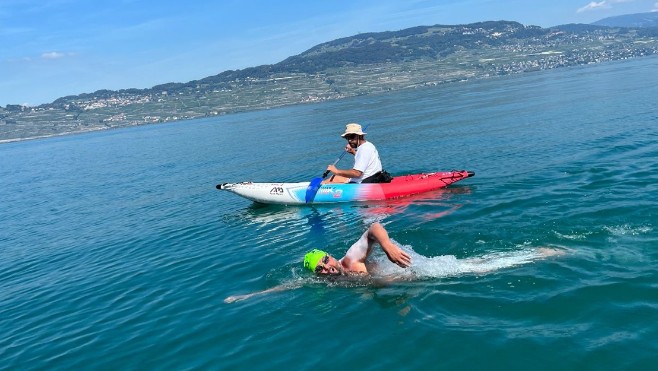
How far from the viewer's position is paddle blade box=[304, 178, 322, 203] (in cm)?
2035

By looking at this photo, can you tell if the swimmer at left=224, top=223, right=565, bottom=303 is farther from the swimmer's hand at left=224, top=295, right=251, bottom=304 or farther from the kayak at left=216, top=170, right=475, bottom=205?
the kayak at left=216, top=170, right=475, bottom=205

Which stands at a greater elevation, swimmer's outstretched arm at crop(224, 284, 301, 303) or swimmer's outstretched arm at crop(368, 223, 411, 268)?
swimmer's outstretched arm at crop(368, 223, 411, 268)

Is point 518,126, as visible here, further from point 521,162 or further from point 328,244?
point 328,244

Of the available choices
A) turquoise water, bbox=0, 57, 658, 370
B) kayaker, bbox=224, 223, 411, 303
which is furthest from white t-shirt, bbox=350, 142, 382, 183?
kayaker, bbox=224, 223, 411, 303

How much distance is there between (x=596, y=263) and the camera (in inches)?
396

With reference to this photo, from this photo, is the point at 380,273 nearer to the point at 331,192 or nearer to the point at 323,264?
the point at 323,264

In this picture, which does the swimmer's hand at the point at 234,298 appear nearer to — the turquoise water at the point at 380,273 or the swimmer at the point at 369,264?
the swimmer at the point at 369,264

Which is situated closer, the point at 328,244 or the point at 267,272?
the point at 267,272

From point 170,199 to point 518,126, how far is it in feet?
80.9

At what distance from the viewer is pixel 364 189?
64.6ft

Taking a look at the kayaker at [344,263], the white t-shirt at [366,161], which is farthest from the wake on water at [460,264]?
the white t-shirt at [366,161]

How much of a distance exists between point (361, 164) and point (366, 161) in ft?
0.74

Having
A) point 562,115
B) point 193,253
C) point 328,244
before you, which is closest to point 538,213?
point 328,244

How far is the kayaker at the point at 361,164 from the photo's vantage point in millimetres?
18031
